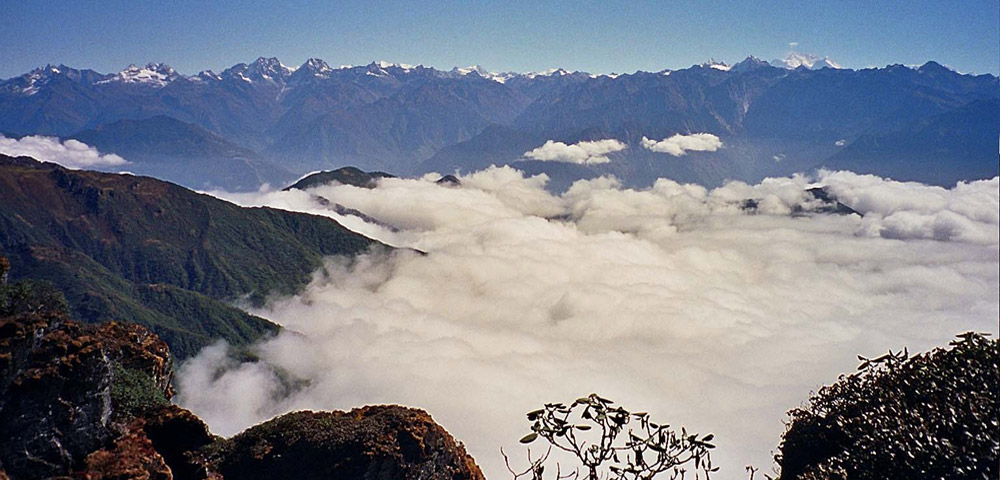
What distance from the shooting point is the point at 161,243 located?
173125 mm

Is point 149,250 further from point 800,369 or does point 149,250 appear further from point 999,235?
point 999,235

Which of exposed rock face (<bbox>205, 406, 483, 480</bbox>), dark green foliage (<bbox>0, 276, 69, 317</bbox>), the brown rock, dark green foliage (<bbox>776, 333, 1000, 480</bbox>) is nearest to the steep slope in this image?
dark green foliage (<bbox>0, 276, 69, 317</bbox>)

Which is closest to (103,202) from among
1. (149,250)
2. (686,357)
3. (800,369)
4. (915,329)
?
(149,250)

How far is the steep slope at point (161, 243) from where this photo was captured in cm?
13262

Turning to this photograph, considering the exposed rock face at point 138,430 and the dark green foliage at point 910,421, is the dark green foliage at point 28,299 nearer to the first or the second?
the exposed rock face at point 138,430

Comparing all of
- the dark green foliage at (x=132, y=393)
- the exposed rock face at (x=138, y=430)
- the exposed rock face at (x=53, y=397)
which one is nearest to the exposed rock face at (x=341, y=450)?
the exposed rock face at (x=138, y=430)

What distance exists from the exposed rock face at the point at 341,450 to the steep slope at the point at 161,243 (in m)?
126

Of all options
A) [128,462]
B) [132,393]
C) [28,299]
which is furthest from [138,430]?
[28,299]

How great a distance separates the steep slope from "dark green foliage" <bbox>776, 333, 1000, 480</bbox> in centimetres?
13364

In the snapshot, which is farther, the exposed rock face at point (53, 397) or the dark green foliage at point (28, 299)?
the dark green foliage at point (28, 299)

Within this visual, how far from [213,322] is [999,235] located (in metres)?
145

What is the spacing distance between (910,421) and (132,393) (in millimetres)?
16919

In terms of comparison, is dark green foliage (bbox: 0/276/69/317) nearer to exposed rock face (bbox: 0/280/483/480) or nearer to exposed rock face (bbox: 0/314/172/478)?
exposed rock face (bbox: 0/280/483/480)

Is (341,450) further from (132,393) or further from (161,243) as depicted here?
(161,243)
